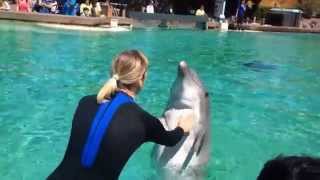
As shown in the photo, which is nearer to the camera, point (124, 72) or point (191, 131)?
point (124, 72)

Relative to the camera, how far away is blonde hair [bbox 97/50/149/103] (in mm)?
3111

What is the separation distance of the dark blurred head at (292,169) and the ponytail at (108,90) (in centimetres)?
180

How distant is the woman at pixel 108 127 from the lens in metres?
3.10

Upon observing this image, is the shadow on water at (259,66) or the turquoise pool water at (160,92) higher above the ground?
the turquoise pool water at (160,92)

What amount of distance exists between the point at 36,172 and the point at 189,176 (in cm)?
202

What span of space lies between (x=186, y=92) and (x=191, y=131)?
326 mm

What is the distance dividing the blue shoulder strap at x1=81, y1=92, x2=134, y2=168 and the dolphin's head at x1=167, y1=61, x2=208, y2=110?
208 centimetres

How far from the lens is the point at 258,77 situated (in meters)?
15.5

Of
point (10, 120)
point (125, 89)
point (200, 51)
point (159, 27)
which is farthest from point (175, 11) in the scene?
point (125, 89)

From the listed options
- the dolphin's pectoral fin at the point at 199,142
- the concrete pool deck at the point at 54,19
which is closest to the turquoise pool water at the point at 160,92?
the dolphin's pectoral fin at the point at 199,142

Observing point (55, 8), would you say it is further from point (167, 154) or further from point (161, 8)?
point (167, 154)

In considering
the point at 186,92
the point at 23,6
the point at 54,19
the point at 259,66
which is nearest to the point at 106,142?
the point at 186,92

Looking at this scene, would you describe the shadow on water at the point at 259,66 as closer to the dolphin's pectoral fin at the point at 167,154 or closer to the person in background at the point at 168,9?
the dolphin's pectoral fin at the point at 167,154

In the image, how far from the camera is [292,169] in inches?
52.0
